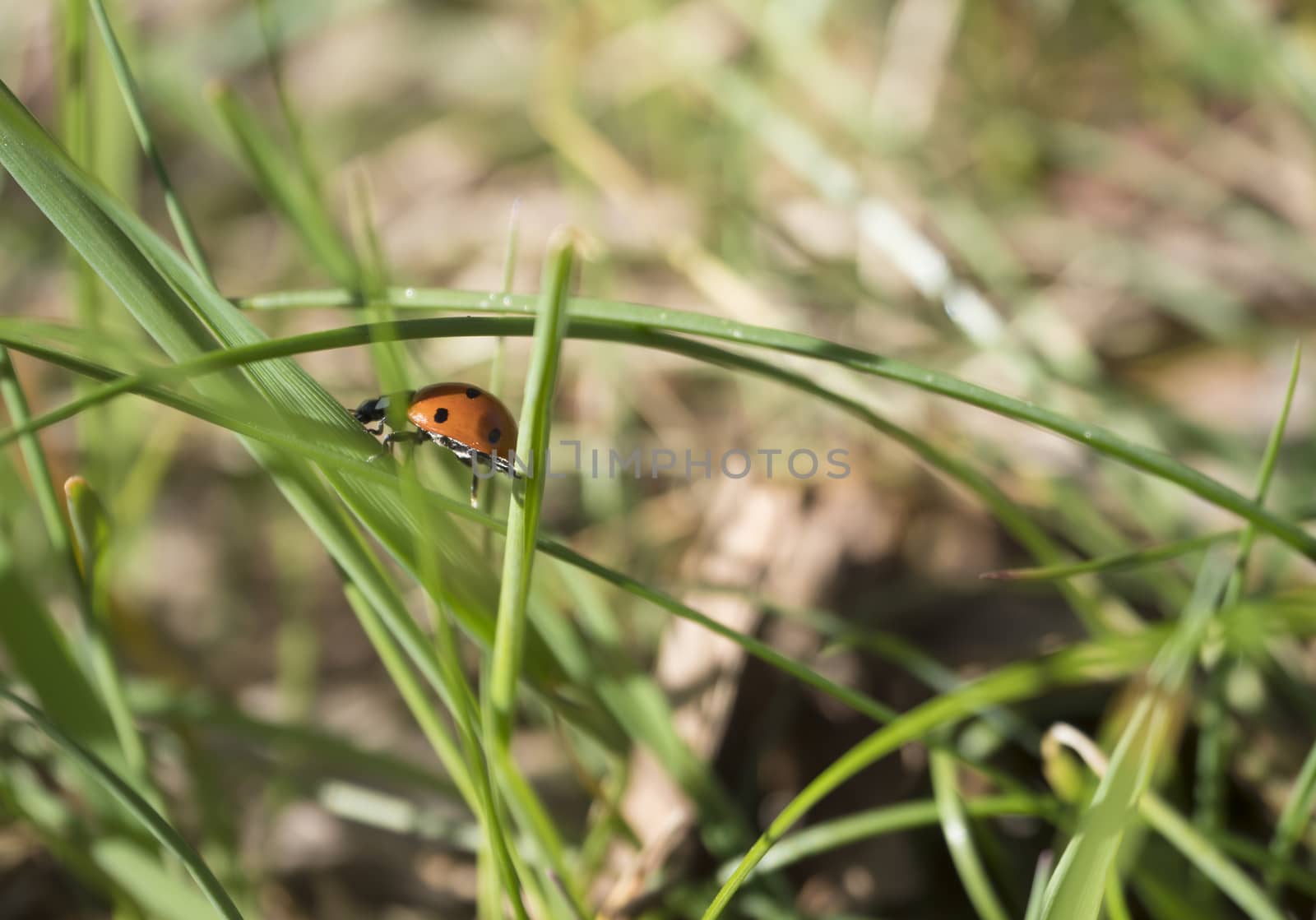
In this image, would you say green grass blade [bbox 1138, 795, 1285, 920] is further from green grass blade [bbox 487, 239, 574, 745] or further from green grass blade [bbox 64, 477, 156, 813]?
green grass blade [bbox 64, 477, 156, 813]

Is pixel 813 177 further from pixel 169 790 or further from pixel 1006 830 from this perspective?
pixel 169 790

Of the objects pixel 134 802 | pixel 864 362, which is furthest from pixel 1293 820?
pixel 134 802

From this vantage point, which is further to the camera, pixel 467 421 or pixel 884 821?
pixel 467 421

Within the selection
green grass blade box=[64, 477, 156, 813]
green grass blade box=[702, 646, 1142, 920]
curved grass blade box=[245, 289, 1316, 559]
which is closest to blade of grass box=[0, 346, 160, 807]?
green grass blade box=[64, 477, 156, 813]

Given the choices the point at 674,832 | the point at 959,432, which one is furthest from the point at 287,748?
the point at 959,432

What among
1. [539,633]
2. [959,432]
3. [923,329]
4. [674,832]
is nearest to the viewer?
[539,633]

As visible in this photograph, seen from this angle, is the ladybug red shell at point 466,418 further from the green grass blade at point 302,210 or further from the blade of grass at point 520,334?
the blade of grass at point 520,334
